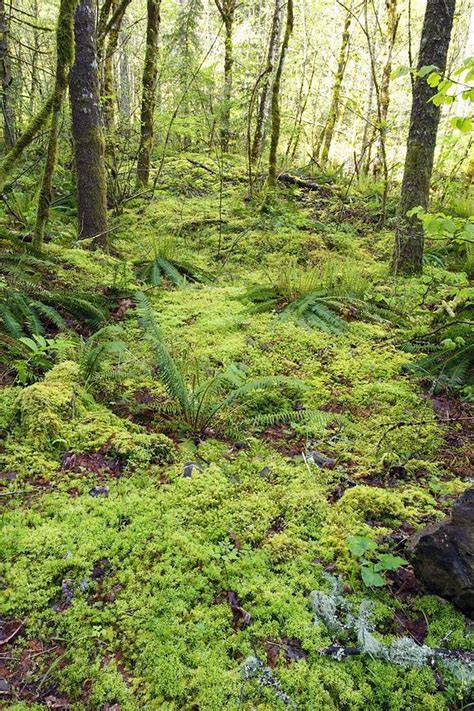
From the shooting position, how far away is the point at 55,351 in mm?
3371

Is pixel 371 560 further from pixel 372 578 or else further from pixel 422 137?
pixel 422 137

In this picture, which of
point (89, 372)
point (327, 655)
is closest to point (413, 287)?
point (89, 372)

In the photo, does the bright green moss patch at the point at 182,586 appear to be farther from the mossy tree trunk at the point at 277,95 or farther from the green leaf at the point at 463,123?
the mossy tree trunk at the point at 277,95

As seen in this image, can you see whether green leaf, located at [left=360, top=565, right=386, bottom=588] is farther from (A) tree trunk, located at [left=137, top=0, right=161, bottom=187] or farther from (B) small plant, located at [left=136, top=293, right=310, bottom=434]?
(A) tree trunk, located at [left=137, top=0, right=161, bottom=187]

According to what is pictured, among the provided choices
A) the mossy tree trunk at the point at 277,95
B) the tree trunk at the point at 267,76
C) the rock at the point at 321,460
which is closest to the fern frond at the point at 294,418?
the rock at the point at 321,460

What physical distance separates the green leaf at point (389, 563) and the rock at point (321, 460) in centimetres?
84

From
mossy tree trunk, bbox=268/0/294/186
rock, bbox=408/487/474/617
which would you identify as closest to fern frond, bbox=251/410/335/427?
rock, bbox=408/487/474/617

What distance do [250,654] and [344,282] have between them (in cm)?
441

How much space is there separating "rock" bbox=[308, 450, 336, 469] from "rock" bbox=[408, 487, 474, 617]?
0.83 metres

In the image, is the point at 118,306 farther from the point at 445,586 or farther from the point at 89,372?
the point at 445,586

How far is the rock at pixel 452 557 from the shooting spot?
1739 mm

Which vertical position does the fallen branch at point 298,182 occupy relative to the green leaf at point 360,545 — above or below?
above

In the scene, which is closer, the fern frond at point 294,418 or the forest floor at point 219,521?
the forest floor at point 219,521

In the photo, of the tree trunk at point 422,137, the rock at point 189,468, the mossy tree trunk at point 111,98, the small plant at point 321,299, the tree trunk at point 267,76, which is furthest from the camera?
the tree trunk at point 267,76
